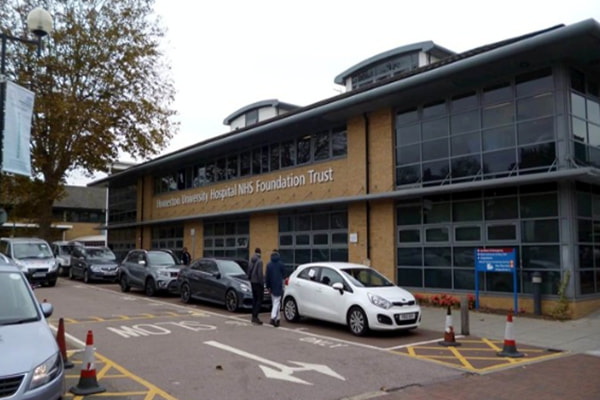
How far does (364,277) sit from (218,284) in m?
5.07

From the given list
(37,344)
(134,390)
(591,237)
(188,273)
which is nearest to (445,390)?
(134,390)

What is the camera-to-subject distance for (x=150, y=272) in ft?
62.4

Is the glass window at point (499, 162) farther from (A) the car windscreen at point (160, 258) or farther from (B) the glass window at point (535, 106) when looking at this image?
(A) the car windscreen at point (160, 258)

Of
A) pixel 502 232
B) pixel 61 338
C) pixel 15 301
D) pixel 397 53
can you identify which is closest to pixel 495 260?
pixel 502 232

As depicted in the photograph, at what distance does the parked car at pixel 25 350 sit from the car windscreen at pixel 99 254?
19.9m

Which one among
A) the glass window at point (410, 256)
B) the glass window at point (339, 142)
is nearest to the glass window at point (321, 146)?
the glass window at point (339, 142)

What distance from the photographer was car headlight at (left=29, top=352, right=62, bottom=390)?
493 cm

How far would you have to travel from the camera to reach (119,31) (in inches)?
1121

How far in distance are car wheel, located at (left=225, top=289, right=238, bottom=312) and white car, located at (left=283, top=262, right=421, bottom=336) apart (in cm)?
193

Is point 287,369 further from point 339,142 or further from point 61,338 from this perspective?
point 339,142

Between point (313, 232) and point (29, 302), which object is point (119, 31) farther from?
point (29, 302)

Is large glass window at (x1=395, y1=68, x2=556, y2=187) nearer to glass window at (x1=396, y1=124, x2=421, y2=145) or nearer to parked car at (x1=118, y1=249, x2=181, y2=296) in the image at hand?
glass window at (x1=396, y1=124, x2=421, y2=145)

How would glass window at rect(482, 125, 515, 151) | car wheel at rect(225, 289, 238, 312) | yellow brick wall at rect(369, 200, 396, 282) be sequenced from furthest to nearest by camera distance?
yellow brick wall at rect(369, 200, 396, 282)
car wheel at rect(225, 289, 238, 312)
glass window at rect(482, 125, 515, 151)

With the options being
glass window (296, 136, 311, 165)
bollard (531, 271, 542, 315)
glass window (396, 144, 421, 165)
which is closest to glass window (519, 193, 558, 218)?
bollard (531, 271, 542, 315)
